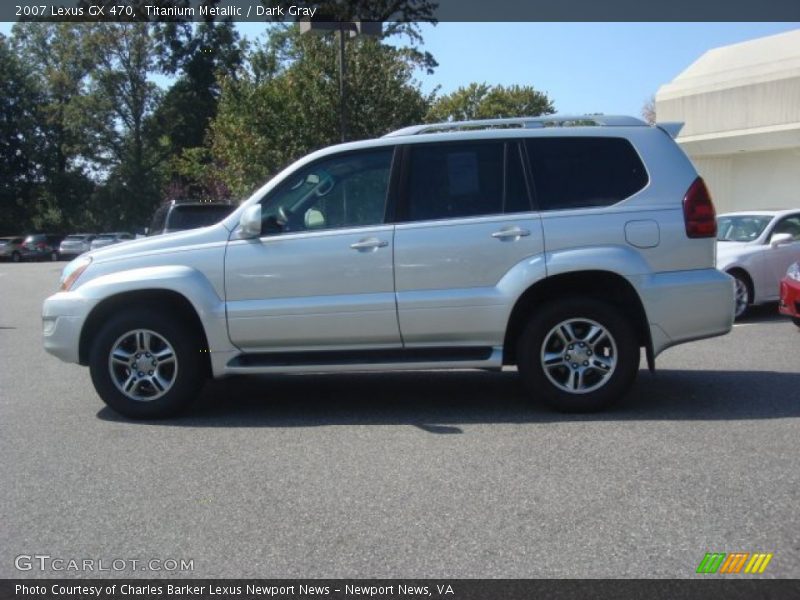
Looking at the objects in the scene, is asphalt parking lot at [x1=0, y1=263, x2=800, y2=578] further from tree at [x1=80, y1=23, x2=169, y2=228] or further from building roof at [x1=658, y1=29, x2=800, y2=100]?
tree at [x1=80, y1=23, x2=169, y2=228]

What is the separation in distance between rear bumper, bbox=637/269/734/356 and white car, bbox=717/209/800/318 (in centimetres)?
547

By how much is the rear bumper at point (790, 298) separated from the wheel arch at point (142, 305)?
22.4ft

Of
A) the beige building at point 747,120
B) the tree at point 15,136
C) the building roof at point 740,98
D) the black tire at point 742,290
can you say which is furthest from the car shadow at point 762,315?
the tree at point 15,136

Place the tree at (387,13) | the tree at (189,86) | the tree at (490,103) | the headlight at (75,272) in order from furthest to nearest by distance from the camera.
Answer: the tree at (189,86)
the tree at (490,103)
the tree at (387,13)
the headlight at (75,272)

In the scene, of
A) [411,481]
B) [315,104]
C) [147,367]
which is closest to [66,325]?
[147,367]

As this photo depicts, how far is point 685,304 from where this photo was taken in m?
6.24

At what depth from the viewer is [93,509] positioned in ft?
15.1

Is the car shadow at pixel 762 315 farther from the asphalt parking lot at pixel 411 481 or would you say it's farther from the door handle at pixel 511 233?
the door handle at pixel 511 233

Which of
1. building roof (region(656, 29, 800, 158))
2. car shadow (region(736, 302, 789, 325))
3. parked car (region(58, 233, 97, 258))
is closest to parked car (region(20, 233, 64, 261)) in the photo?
parked car (region(58, 233, 97, 258))

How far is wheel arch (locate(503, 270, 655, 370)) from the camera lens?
249 inches

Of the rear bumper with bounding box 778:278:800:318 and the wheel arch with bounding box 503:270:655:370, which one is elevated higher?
the wheel arch with bounding box 503:270:655:370

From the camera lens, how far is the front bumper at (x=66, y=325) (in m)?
6.51
